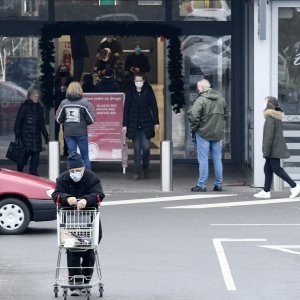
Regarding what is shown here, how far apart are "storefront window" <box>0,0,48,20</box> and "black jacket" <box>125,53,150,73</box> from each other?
192cm

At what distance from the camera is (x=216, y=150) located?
20.5 meters

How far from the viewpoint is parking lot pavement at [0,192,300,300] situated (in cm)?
1184

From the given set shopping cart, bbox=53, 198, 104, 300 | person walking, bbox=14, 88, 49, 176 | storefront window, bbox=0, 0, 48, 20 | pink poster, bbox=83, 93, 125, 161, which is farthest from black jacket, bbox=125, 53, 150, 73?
shopping cart, bbox=53, 198, 104, 300

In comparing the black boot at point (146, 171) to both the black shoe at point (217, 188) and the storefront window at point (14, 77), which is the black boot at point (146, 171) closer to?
the black shoe at point (217, 188)

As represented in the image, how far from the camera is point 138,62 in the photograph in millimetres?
24578

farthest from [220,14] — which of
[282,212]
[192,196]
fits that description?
[282,212]

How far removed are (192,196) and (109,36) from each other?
581cm

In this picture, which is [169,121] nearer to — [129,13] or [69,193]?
[129,13]

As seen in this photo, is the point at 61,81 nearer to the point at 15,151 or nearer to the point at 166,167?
the point at 15,151

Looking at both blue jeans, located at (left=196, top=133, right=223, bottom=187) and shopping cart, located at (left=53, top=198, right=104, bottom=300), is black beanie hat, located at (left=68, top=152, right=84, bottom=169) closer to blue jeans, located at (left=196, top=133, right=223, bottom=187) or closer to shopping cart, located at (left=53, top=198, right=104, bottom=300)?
shopping cart, located at (left=53, top=198, right=104, bottom=300)

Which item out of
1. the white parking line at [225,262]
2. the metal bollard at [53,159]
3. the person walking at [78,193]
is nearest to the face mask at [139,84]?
the metal bollard at [53,159]

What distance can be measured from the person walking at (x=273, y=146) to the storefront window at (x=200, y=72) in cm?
506

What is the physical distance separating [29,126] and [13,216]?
19.8 ft

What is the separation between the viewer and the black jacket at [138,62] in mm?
24547
